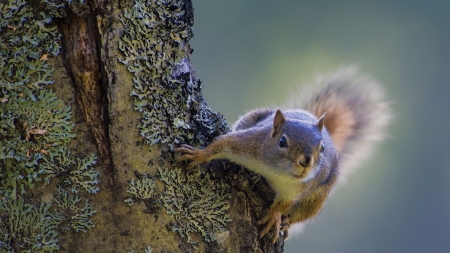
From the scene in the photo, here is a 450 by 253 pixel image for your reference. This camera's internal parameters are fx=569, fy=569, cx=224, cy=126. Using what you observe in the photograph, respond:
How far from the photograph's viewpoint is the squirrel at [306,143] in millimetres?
2018

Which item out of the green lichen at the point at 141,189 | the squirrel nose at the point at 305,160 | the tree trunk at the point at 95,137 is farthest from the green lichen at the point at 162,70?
the squirrel nose at the point at 305,160

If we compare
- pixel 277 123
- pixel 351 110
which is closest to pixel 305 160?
pixel 277 123

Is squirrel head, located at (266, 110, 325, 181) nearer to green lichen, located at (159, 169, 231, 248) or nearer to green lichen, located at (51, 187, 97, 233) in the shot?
green lichen, located at (159, 169, 231, 248)

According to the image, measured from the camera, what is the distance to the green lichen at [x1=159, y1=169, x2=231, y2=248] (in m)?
1.62

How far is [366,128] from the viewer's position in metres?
3.19

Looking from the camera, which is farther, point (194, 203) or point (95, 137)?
point (194, 203)

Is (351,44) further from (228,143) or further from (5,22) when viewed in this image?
(5,22)

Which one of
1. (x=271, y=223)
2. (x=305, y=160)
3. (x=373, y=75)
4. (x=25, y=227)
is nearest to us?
(x=25, y=227)

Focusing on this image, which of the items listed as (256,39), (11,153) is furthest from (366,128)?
(256,39)

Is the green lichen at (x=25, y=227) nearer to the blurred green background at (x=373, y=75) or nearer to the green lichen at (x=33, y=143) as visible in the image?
the green lichen at (x=33, y=143)

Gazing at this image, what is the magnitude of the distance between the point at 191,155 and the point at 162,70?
26 cm

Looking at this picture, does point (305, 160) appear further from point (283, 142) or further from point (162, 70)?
point (162, 70)

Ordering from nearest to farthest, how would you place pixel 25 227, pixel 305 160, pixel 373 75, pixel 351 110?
1. pixel 25 227
2. pixel 305 160
3. pixel 351 110
4. pixel 373 75

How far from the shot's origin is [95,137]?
155cm
